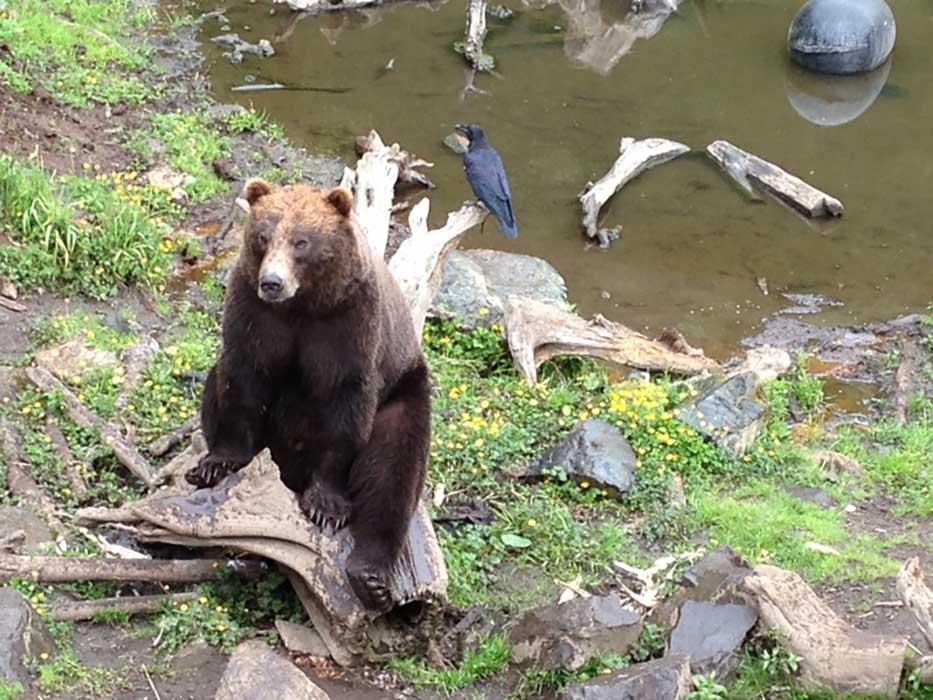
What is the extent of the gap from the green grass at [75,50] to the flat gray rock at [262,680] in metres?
Result: 8.27

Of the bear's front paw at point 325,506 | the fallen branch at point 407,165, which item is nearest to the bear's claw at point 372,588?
the bear's front paw at point 325,506

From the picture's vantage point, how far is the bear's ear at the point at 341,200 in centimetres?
493

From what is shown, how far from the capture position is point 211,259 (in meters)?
9.86

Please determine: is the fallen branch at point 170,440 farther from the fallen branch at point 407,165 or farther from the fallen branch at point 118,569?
the fallen branch at point 407,165

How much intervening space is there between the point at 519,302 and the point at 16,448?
12.8ft

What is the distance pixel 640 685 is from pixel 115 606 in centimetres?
213

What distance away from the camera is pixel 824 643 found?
184 inches

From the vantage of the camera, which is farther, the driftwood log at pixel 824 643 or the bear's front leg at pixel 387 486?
the bear's front leg at pixel 387 486

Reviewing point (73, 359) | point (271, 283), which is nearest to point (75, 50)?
point (73, 359)

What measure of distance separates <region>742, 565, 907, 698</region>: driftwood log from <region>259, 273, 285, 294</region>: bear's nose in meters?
2.09

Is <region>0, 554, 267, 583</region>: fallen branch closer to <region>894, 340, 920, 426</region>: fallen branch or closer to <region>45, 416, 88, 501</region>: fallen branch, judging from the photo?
<region>45, 416, 88, 501</region>: fallen branch

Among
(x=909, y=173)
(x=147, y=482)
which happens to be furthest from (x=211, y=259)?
(x=909, y=173)

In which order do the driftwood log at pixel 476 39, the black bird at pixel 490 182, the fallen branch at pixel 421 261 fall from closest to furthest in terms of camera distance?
the fallen branch at pixel 421 261
the black bird at pixel 490 182
the driftwood log at pixel 476 39

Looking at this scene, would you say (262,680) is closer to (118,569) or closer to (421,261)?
(118,569)
